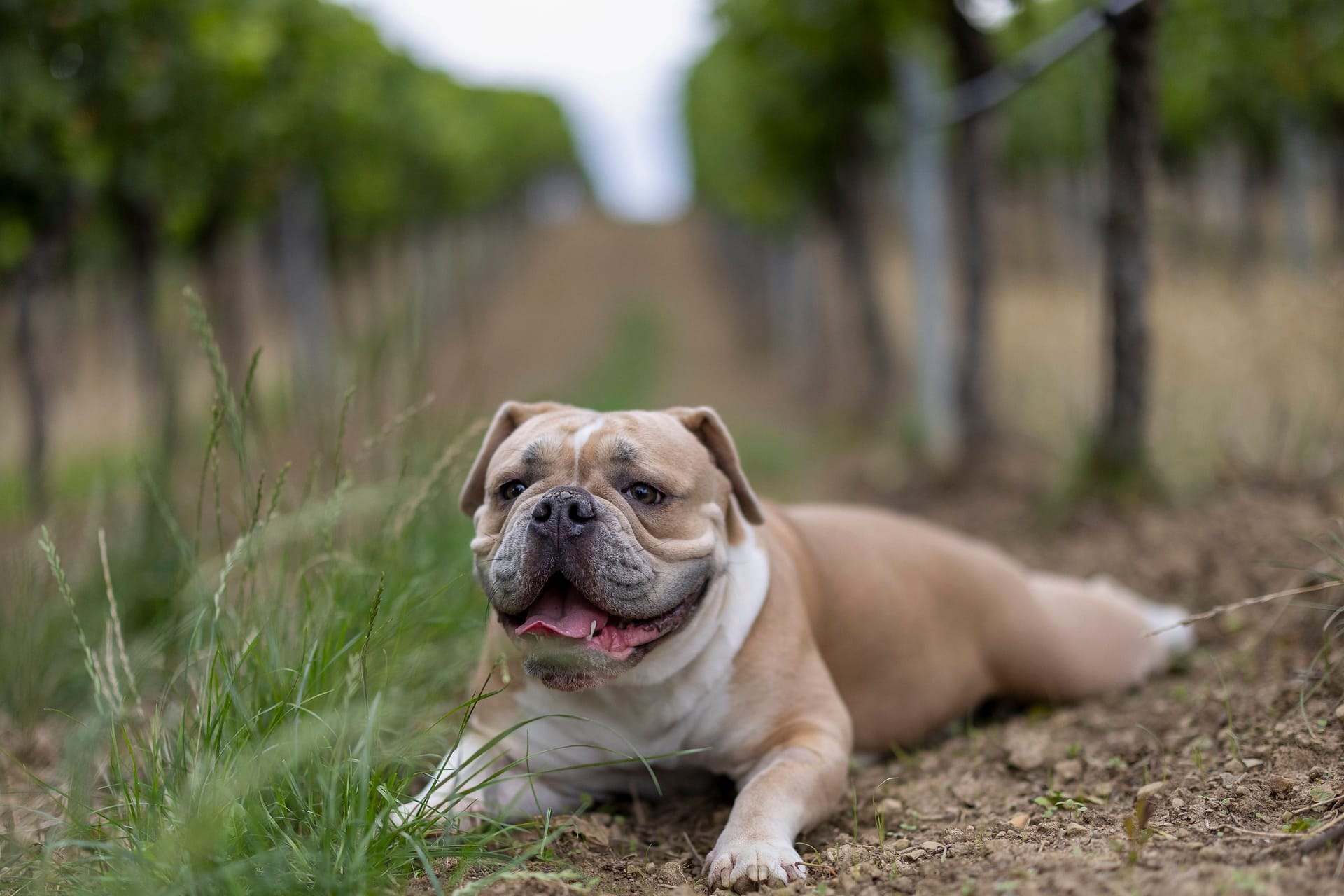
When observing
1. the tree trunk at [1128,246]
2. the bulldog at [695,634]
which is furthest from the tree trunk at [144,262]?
the tree trunk at [1128,246]

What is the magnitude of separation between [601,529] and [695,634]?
478 mm

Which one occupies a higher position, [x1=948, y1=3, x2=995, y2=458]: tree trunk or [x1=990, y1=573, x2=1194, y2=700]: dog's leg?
[x1=948, y1=3, x2=995, y2=458]: tree trunk

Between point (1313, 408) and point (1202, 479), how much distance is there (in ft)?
2.14

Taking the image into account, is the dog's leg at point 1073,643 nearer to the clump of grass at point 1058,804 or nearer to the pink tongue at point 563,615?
the clump of grass at point 1058,804

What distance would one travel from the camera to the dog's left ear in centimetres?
293

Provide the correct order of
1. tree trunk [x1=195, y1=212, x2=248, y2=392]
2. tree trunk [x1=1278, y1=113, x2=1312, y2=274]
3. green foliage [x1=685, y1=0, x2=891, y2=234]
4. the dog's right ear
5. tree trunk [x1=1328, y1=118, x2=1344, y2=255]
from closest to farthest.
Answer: the dog's right ear → green foliage [x1=685, y1=0, x2=891, y2=234] → tree trunk [x1=195, y1=212, x2=248, y2=392] → tree trunk [x1=1278, y1=113, x2=1312, y2=274] → tree trunk [x1=1328, y1=118, x2=1344, y2=255]

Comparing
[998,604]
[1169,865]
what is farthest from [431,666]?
[1169,865]

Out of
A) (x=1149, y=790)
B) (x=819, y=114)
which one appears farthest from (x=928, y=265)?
(x=1149, y=790)

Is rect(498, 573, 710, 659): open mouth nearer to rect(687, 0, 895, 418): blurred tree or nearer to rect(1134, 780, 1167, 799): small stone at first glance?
rect(1134, 780, 1167, 799): small stone

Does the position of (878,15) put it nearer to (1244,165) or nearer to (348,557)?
(348,557)

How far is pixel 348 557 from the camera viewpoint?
3145 mm

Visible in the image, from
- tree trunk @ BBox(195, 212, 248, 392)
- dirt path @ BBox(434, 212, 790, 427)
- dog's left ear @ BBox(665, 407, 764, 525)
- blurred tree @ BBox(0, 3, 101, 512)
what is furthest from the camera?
dirt path @ BBox(434, 212, 790, 427)

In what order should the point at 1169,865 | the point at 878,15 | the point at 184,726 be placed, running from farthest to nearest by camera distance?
the point at 878,15, the point at 184,726, the point at 1169,865

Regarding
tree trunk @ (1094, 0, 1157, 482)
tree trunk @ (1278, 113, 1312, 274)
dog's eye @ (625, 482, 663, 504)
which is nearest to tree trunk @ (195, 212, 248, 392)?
tree trunk @ (1094, 0, 1157, 482)
